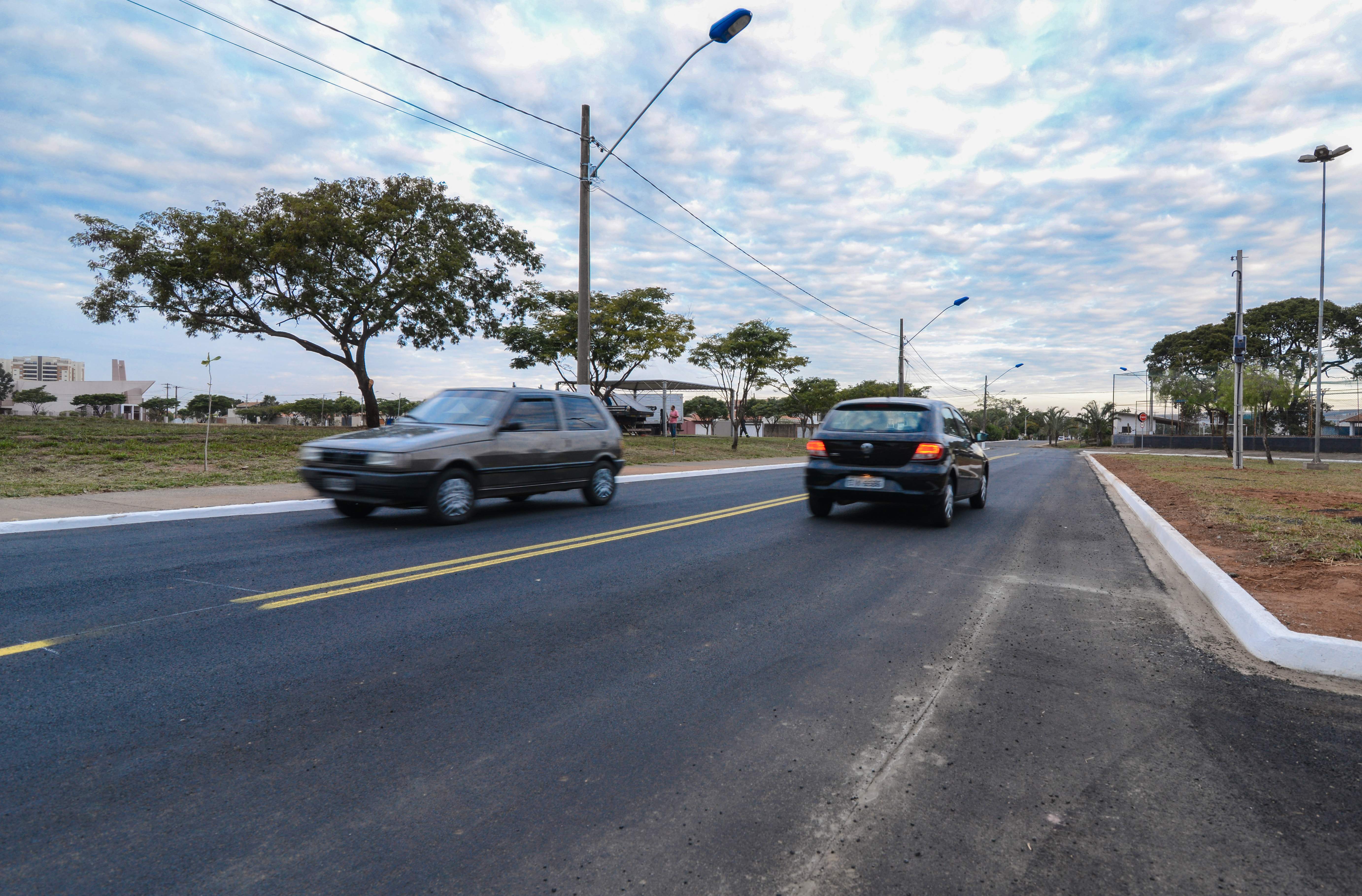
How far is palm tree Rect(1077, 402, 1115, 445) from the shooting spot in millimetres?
80562

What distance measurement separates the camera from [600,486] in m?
10.5

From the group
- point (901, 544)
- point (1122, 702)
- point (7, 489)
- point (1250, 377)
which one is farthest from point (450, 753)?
point (1250, 377)

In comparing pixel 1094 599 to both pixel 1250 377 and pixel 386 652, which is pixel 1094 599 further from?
pixel 1250 377

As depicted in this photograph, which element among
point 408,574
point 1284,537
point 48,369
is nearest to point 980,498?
point 1284,537

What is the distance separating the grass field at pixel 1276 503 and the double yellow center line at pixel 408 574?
A: 235 inches

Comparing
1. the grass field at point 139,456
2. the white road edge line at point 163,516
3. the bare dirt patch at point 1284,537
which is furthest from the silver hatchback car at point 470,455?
the bare dirt patch at point 1284,537

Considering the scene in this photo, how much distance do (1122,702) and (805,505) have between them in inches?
284

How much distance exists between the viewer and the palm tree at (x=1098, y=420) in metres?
80.6

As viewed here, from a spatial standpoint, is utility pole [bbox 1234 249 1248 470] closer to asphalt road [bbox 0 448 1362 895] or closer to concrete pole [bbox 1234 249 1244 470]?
concrete pole [bbox 1234 249 1244 470]

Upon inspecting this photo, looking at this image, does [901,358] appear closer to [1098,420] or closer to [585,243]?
[585,243]

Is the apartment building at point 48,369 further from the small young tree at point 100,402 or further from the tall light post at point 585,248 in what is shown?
the tall light post at point 585,248

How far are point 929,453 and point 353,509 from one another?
6.87 m

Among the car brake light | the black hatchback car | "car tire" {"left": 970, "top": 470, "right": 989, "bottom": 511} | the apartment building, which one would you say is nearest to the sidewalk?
the black hatchback car

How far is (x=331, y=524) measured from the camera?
8.05 m
